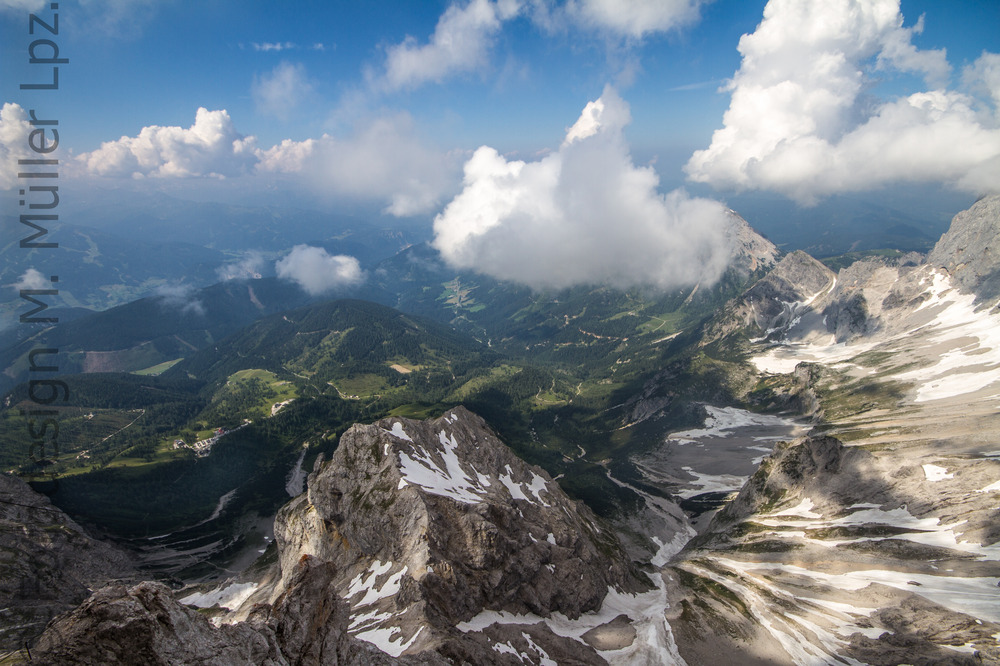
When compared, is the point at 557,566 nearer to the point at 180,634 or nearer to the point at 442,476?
the point at 442,476

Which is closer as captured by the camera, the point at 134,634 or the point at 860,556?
the point at 134,634

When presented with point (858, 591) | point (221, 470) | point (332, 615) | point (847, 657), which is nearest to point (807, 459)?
point (858, 591)

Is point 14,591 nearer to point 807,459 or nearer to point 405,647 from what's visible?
point 405,647

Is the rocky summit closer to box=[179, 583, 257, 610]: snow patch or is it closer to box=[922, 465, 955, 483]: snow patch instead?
box=[179, 583, 257, 610]: snow patch

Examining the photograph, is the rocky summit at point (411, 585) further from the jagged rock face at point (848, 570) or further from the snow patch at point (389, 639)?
the jagged rock face at point (848, 570)

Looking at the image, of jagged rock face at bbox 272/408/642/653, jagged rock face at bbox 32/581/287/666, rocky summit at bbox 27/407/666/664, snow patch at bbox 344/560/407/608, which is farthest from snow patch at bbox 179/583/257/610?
jagged rock face at bbox 32/581/287/666

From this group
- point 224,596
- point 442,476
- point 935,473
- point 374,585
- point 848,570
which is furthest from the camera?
point 224,596

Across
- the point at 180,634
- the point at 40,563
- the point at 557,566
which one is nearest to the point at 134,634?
the point at 180,634
